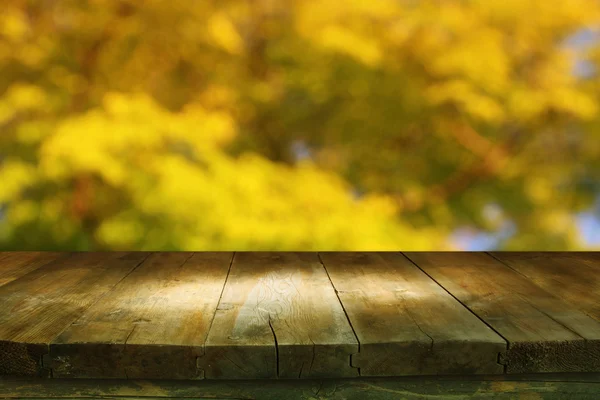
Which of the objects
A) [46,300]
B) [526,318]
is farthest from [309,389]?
[46,300]

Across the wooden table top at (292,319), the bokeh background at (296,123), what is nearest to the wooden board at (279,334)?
the wooden table top at (292,319)

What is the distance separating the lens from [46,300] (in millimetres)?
1313

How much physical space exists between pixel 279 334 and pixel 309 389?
11 centimetres

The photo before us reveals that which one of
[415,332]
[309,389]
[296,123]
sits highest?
[296,123]

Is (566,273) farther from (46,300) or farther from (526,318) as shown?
(46,300)

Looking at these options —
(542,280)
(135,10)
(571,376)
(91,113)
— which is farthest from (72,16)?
(571,376)

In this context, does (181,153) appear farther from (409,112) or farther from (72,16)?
A: (409,112)

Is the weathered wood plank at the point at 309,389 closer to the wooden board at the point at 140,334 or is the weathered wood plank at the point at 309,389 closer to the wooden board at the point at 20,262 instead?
the wooden board at the point at 140,334

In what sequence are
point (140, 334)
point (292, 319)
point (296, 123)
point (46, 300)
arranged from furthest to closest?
point (296, 123) < point (46, 300) < point (292, 319) < point (140, 334)

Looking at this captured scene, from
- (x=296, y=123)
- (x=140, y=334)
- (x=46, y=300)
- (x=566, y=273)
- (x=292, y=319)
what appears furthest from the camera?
(x=296, y=123)

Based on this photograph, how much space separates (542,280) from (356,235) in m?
1.42

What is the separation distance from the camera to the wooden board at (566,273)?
54.0 inches

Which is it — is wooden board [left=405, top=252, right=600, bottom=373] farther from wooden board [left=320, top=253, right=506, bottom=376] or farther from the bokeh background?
the bokeh background

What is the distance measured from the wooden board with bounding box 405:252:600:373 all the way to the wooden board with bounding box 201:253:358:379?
0.29 meters
